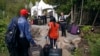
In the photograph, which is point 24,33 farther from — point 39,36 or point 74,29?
→ point 74,29

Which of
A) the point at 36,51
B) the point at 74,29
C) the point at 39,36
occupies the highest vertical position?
the point at 36,51

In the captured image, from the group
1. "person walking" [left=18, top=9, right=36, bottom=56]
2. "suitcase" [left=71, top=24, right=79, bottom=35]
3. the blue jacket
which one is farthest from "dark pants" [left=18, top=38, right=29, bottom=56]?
"suitcase" [left=71, top=24, right=79, bottom=35]

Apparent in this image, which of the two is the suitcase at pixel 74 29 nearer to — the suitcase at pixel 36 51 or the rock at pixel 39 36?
the rock at pixel 39 36

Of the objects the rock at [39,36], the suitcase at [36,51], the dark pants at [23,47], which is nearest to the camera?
the dark pants at [23,47]

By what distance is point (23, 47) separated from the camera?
10.9 m

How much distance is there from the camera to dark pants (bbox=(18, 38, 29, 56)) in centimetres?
1070

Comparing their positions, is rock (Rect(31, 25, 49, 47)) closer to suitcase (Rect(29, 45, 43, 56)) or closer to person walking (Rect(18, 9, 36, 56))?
suitcase (Rect(29, 45, 43, 56))

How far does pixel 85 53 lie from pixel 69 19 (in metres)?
22.4

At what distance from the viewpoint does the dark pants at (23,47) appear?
1070 centimetres

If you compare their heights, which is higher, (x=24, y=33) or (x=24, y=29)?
(x=24, y=29)

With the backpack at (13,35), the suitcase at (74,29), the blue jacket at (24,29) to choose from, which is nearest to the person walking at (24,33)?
the blue jacket at (24,29)

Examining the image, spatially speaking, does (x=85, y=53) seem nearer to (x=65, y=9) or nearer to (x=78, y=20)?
(x=78, y=20)

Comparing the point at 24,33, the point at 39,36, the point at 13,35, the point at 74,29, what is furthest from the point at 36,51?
the point at 74,29

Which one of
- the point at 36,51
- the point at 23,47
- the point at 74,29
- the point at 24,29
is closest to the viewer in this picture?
the point at 24,29
